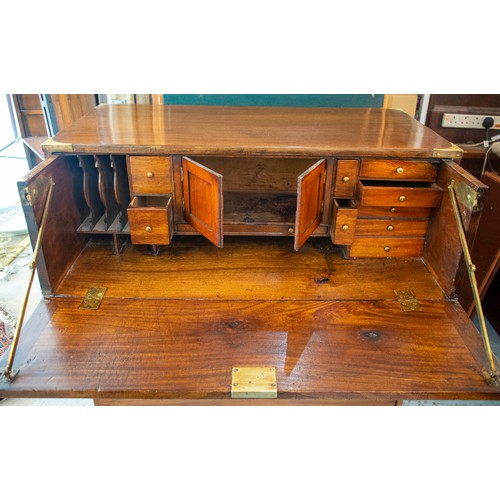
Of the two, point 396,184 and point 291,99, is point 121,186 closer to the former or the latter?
point 396,184

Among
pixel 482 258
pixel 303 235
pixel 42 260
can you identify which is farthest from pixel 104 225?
pixel 482 258

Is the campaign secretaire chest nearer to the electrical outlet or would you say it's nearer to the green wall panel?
the green wall panel

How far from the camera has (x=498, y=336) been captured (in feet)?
7.48

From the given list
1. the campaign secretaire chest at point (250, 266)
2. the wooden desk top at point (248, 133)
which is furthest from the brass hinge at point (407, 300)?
the wooden desk top at point (248, 133)

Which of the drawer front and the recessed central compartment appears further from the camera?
the recessed central compartment

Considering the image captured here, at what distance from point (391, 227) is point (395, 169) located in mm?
208

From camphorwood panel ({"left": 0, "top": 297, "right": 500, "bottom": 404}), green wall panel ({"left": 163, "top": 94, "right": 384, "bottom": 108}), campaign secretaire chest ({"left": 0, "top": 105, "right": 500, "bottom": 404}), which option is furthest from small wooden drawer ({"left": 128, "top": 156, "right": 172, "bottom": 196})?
green wall panel ({"left": 163, "top": 94, "right": 384, "bottom": 108})

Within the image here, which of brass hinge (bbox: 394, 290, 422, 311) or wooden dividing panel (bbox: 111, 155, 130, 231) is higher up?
wooden dividing panel (bbox: 111, 155, 130, 231)

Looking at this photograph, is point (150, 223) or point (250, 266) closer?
point (150, 223)

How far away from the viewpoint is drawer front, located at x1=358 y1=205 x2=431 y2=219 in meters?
1.54

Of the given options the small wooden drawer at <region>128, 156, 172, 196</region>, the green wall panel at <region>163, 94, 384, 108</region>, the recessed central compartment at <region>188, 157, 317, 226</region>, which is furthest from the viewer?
the green wall panel at <region>163, 94, 384, 108</region>

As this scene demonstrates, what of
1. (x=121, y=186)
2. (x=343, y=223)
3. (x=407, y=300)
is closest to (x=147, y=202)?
(x=121, y=186)

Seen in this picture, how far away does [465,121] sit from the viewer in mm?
2406

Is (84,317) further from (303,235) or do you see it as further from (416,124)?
(416,124)
